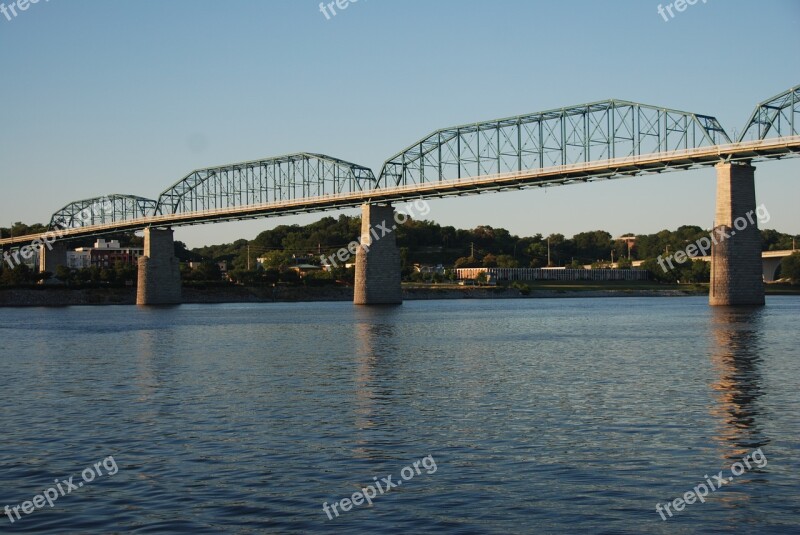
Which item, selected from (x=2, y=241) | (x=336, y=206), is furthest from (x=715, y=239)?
(x=2, y=241)

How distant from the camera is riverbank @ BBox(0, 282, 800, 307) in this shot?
468 feet

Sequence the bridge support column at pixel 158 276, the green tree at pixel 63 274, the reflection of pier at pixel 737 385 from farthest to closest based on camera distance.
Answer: the green tree at pixel 63 274 → the bridge support column at pixel 158 276 → the reflection of pier at pixel 737 385

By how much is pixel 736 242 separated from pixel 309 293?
292 feet

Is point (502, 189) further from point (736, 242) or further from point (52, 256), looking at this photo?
point (52, 256)

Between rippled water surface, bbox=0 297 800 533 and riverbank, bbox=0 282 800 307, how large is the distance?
102576 millimetres

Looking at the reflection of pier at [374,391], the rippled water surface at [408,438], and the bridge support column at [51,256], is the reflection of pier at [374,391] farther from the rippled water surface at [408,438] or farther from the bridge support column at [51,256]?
the bridge support column at [51,256]

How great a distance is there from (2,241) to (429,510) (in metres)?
194

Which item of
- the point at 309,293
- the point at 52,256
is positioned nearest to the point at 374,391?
the point at 309,293

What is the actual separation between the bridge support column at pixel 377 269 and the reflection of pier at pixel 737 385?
191 feet

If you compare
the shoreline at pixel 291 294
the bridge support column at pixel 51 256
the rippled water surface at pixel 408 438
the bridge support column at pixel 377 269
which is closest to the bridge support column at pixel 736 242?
the rippled water surface at pixel 408 438

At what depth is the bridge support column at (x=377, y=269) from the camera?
11806 centimetres

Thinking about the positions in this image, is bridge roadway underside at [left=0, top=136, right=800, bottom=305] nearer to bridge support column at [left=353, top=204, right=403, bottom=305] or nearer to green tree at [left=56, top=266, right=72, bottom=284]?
bridge support column at [left=353, top=204, right=403, bottom=305]

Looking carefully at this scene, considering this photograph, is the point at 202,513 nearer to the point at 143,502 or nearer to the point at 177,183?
the point at 143,502

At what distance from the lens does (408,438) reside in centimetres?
2216
